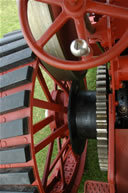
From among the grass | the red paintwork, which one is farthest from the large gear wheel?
the grass

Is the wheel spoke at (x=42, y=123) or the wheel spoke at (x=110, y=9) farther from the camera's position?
the wheel spoke at (x=42, y=123)

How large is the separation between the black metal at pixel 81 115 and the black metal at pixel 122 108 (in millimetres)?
173

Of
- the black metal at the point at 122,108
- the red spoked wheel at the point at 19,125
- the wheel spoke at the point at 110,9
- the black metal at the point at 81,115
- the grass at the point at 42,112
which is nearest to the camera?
the wheel spoke at the point at 110,9

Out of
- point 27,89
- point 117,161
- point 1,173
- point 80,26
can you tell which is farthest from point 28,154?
point 80,26

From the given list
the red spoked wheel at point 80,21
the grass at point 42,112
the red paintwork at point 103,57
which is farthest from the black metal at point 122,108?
→ the grass at point 42,112

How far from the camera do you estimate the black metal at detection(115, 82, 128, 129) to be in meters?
1.23

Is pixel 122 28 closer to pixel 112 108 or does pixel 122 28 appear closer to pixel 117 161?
pixel 112 108

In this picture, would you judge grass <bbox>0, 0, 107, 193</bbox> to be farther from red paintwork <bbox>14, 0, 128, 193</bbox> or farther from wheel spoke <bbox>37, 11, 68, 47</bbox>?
wheel spoke <bbox>37, 11, 68, 47</bbox>

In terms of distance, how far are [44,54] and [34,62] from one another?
39 centimetres

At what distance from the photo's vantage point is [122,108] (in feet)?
4.04

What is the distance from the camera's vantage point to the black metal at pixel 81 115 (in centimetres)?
139

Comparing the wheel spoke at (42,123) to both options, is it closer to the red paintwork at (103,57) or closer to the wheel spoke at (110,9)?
the red paintwork at (103,57)

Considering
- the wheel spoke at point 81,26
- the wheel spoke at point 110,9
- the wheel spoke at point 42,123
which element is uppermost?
the wheel spoke at point 110,9

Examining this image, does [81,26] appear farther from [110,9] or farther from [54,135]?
[54,135]
